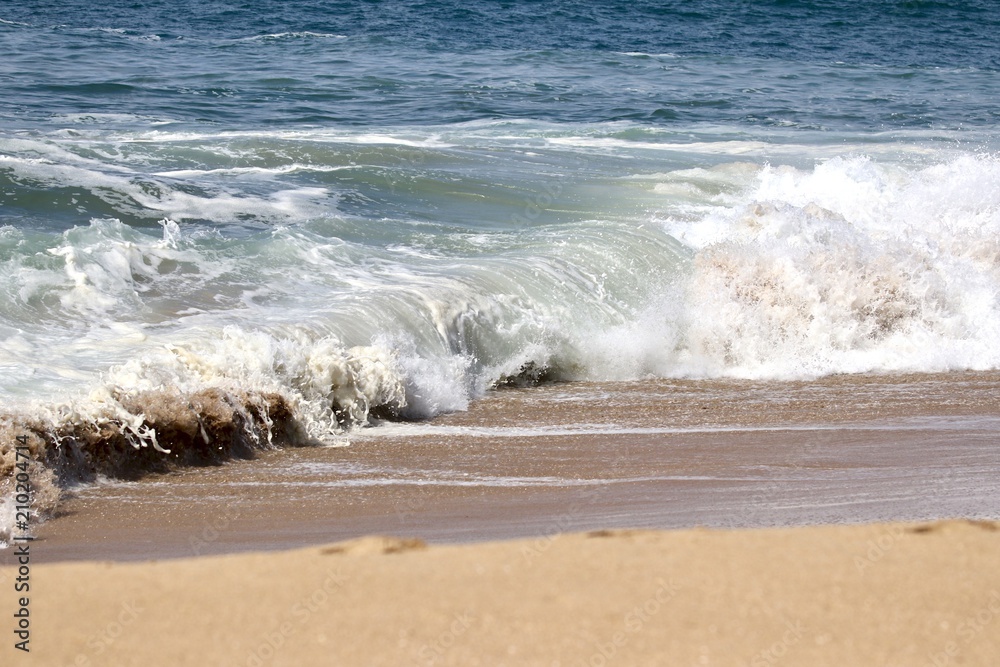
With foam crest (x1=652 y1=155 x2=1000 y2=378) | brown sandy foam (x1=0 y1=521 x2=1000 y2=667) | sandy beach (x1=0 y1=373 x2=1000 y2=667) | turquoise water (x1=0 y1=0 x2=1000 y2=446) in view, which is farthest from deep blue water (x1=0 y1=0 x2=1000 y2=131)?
brown sandy foam (x1=0 y1=521 x2=1000 y2=667)

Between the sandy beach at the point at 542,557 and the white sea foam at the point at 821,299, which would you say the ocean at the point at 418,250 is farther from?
the sandy beach at the point at 542,557

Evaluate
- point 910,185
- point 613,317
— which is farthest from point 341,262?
point 910,185

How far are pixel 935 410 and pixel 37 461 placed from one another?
486 cm

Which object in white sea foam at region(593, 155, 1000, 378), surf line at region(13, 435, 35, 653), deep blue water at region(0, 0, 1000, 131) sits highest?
deep blue water at region(0, 0, 1000, 131)

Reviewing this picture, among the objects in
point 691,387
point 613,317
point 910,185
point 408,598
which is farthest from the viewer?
point 910,185

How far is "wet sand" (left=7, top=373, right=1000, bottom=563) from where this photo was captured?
14.5ft

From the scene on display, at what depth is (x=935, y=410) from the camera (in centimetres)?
656

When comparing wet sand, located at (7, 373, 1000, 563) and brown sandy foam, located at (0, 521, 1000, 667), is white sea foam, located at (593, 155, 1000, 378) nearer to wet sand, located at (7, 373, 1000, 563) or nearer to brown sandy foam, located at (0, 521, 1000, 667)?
wet sand, located at (7, 373, 1000, 563)

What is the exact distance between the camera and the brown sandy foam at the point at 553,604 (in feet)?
9.58

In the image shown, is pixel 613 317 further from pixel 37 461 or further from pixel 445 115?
pixel 445 115

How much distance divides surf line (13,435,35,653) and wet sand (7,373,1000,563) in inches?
3.1

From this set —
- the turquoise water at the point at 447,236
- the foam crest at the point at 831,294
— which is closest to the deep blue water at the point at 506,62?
the turquoise water at the point at 447,236

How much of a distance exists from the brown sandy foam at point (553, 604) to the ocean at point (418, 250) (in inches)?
60.9

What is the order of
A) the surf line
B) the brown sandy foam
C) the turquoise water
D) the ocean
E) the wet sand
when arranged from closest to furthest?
the brown sandy foam
the surf line
the wet sand
the ocean
the turquoise water
